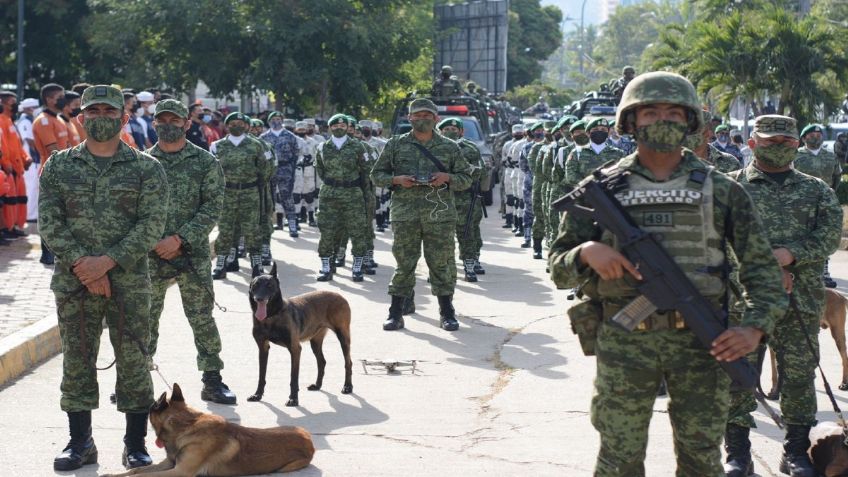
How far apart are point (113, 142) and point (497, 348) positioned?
4.57 meters

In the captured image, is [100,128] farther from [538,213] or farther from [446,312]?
[538,213]

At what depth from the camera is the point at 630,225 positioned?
4418 millimetres

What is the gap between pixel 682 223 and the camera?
4.49m

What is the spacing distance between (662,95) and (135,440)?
3.35 meters

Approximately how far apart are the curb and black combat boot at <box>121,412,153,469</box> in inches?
90.8

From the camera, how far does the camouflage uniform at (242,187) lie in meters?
13.8

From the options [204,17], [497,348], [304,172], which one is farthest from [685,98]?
[204,17]

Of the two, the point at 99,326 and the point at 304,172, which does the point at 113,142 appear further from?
the point at 304,172

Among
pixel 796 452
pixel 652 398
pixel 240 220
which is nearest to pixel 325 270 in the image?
pixel 240 220

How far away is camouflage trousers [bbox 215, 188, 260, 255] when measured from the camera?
45.4 feet

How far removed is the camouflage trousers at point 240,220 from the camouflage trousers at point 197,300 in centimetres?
571

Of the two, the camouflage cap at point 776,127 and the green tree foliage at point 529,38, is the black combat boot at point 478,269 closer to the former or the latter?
the camouflage cap at point 776,127

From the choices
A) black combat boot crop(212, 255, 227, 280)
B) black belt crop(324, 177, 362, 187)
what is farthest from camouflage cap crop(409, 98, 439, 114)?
black combat boot crop(212, 255, 227, 280)

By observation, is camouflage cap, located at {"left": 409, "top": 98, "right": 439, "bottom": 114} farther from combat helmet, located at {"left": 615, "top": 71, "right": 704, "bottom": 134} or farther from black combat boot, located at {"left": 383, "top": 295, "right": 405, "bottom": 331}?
combat helmet, located at {"left": 615, "top": 71, "right": 704, "bottom": 134}
